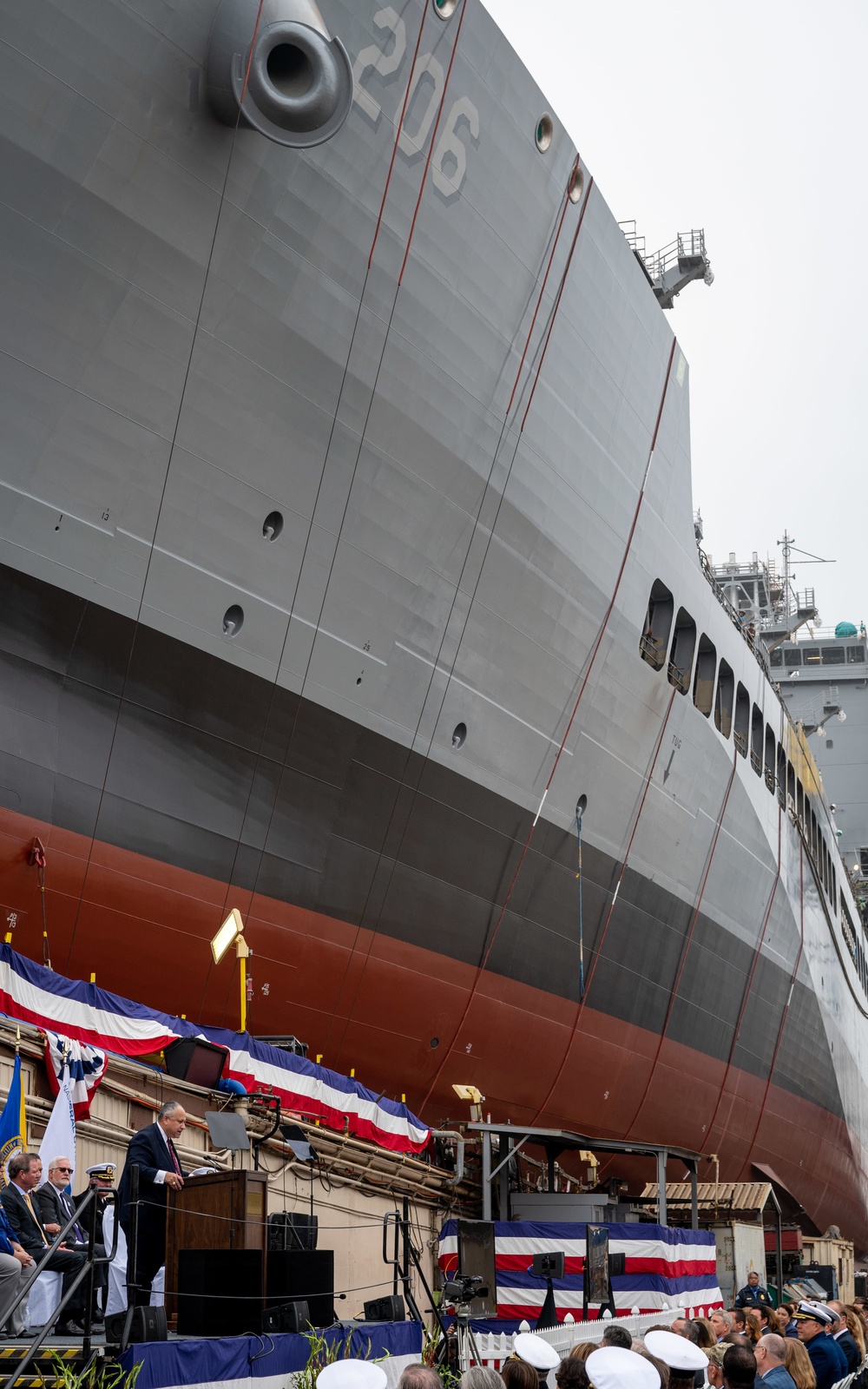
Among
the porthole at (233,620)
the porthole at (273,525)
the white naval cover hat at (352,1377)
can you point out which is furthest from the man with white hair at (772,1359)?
the porthole at (273,525)

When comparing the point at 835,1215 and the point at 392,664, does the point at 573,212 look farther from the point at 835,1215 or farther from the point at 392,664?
the point at 835,1215

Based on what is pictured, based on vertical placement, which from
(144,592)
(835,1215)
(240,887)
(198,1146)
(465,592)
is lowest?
(835,1215)

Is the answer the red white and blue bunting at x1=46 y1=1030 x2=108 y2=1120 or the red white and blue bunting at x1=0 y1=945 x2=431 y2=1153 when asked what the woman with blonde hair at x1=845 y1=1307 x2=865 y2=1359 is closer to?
the red white and blue bunting at x1=0 y1=945 x2=431 y2=1153

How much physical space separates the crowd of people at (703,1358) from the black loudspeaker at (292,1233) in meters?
1.96

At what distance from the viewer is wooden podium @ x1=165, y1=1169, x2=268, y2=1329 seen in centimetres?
632

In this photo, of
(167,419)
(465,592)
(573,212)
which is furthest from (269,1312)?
(573,212)

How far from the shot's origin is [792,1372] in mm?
6023

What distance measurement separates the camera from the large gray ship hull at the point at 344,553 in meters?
9.54

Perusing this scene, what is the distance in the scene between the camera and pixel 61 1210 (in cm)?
645

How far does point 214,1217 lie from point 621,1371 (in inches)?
110

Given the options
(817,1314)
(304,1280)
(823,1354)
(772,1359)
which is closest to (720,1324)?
(817,1314)

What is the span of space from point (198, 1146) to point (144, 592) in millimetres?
4100

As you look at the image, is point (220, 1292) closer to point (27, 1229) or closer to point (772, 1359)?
point (27, 1229)

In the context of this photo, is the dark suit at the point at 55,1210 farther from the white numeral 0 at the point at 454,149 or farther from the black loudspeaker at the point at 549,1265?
the white numeral 0 at the point at 454,149
